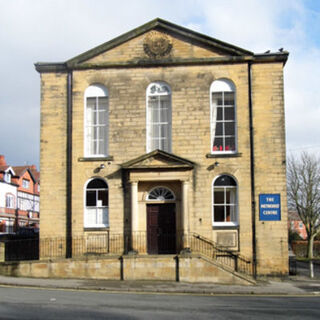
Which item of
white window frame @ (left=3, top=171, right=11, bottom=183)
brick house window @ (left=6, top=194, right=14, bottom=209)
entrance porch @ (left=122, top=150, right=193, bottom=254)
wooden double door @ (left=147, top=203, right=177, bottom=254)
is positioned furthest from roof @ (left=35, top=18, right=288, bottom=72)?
brick house window @ (left=6, top=194, right=14, bottom=209)

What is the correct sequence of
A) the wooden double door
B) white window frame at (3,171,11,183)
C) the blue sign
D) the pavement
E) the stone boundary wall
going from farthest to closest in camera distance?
white window frame at (3,171,11,183) → the wooden double door → the blue sign → the stone boundary wall → the pavement

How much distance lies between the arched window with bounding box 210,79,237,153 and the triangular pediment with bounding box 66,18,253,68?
1.40 meters

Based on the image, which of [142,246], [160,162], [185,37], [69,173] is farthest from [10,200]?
[185,37]

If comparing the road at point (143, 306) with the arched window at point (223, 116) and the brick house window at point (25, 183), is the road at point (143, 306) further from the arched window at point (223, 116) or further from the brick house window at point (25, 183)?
the brick house window at point (25, 183)

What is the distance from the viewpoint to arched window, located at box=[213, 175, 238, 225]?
65.4 ft

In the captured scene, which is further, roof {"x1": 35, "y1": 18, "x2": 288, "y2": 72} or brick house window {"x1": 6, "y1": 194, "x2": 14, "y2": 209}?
brick house window {"x1": 6, "y1": 194, "x2": 14, "y2": 209}

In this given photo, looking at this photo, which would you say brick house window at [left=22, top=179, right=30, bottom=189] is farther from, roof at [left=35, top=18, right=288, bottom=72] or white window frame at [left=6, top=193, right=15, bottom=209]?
roof at [left=35, top=18, right=288, bottom=72]

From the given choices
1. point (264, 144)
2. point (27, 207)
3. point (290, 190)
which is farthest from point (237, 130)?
point (27, 207)

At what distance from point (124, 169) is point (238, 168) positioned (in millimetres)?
4743

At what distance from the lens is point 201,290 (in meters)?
15.5

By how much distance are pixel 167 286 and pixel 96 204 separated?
18.3 feet

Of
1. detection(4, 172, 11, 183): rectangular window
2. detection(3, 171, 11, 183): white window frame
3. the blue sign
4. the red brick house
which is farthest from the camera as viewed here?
detection(4, 172, 11, 183): rectangular window

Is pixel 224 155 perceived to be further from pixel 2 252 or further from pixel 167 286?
pixel 2 252

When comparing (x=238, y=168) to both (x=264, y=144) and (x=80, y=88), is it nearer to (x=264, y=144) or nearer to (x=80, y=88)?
(x=264, y=144)
